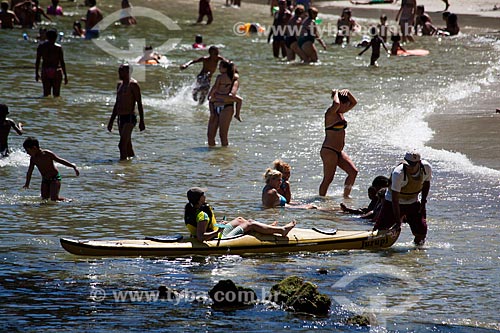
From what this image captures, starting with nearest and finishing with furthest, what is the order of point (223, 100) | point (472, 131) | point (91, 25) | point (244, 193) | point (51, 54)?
point (244, 193), point (223, 100), point (472, 131), point (51, 54), point (91, 25)

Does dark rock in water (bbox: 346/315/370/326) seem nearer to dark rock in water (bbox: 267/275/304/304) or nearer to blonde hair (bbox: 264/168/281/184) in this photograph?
dark rock in water (bbox: 267/275/304/304)

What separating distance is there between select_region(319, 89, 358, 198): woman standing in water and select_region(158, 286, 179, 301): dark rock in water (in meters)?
4.74

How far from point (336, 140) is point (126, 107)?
4.07m

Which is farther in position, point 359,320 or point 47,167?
point 47,167

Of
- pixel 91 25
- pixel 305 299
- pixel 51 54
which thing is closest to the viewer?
pixel 305 299

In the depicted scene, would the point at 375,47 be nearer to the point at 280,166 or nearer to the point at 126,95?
the point at 126,95

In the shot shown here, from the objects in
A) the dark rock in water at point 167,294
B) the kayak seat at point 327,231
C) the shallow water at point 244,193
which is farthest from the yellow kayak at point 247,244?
the dark rock in water at point 167,294

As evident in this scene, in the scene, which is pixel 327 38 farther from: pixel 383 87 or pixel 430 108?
pixel 430 108

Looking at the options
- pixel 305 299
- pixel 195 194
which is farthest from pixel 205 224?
pixel 305 299

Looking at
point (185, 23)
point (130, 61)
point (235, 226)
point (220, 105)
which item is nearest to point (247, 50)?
point (130, 61)

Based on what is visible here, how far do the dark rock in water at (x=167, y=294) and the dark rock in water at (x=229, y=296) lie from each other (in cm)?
46

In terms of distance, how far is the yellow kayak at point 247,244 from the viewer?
11.1 meters

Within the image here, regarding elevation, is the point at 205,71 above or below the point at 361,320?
above

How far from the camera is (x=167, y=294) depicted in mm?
9961
